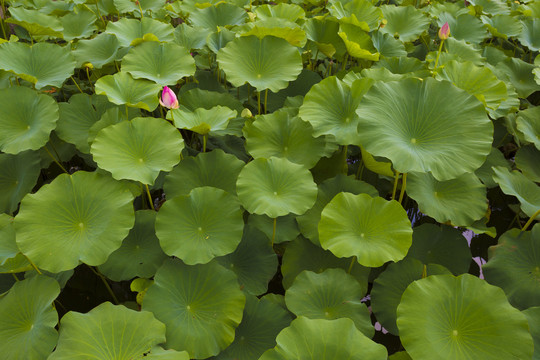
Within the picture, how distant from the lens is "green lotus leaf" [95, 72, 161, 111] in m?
→ 1.47

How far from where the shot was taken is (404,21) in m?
2.16

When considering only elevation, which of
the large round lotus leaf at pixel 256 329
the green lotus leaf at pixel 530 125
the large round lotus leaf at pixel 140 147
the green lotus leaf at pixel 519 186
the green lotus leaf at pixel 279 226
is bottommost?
the large round lotus leaf at pixel 256 329

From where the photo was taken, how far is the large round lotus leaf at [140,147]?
1269mm

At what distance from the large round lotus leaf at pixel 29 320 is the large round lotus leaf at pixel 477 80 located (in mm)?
Result: 1542

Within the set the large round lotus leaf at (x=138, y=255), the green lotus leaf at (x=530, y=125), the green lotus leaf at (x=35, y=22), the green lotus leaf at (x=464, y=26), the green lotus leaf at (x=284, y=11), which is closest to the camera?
the large round lotus leaf at (x=138, y=255)

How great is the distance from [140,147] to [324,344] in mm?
866

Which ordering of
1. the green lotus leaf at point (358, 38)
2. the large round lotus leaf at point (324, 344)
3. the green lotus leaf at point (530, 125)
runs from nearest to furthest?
the large round lotus leaf at point (324, 344), the green lotus leaf at point (530, 125), the green lotus leaf at point (358, 38)

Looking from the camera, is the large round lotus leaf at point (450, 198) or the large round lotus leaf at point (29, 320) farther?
the large round lotus leaf at point (450, 198)

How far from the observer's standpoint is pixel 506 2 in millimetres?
2693

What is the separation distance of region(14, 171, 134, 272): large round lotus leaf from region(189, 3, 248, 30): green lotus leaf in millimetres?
1208

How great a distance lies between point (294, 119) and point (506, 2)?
219cm

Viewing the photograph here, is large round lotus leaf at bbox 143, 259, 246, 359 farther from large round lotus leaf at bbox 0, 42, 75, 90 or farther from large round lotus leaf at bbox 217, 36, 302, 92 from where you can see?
large round lotus leaf at bbox 0, 42, 75, 90

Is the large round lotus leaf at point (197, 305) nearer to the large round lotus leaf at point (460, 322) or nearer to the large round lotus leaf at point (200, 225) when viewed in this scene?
the large round lotus leaf at point (200, 225)

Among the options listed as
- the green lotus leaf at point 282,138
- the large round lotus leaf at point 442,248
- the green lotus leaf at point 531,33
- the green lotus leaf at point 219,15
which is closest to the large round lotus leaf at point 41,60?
the green lotus leaf at point 219,15
